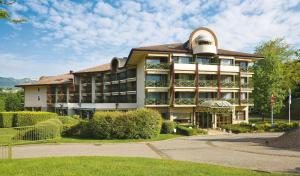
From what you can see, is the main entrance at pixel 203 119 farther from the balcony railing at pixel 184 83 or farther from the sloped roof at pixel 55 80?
the sloped roof at pixel 55 80

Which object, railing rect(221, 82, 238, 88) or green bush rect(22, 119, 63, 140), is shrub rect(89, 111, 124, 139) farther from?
railing rect(221, 82, 238, 88)

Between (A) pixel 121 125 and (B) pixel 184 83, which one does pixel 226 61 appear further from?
(A) pixel 121 125

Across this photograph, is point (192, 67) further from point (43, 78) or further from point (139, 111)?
point (43, 78)

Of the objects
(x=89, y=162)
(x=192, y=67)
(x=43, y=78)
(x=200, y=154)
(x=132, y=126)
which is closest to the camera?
(x=89, y=162)

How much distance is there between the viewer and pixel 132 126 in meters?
27.7

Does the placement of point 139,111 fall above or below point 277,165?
above

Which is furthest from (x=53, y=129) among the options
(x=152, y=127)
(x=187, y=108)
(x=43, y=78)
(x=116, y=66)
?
(x=43, y=78)

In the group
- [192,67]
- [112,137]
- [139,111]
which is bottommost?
[112,137]

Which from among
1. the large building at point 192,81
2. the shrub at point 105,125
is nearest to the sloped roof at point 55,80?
the large building at point 192,81

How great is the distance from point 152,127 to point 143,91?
13959 mm

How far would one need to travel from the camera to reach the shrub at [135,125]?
1089 inches

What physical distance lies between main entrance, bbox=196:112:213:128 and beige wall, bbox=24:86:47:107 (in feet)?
123

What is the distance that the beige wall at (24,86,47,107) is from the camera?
6381 centimetres

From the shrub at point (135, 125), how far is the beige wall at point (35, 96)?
4141 centimetres
